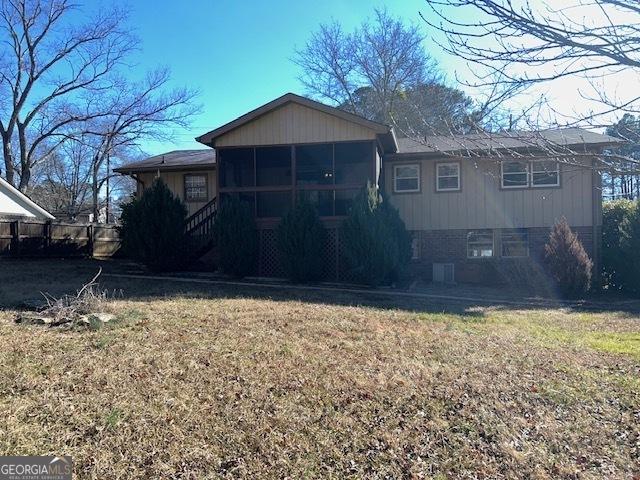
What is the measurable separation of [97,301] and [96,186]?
3456 cm

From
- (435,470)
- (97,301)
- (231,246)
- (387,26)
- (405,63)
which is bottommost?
(435,470)

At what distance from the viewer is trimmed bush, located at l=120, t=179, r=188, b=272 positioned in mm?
13141

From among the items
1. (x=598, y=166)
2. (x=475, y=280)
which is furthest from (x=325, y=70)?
(x=598, y=166)

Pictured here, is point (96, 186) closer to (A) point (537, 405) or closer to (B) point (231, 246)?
(B) point (231, 246)

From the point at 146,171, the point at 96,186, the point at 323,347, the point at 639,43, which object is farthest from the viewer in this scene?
the point at 96,186

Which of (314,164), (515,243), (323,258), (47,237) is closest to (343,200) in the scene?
(314,164)

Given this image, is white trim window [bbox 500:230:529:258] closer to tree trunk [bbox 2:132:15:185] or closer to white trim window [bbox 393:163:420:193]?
white trim window [bbox 393:163:420:193]

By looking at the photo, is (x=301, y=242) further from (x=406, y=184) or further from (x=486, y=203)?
(x=486, y=203)

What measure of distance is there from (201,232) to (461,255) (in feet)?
28.7

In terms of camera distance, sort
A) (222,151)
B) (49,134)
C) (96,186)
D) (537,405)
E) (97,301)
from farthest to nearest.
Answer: (96,186)
(49,134)
(222,151)
(97,301)
(537,405)

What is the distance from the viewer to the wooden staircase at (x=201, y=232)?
14.5m

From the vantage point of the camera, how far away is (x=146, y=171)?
17.7 metres

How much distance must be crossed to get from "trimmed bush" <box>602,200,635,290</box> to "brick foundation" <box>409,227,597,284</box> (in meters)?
0.73

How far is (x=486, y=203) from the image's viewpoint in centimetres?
1463
